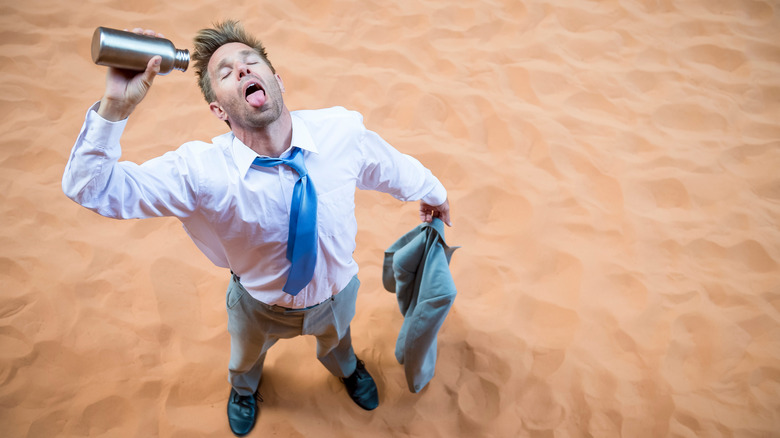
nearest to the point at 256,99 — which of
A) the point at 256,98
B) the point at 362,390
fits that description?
the point at 256,98

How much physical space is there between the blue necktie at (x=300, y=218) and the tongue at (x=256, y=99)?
16cm

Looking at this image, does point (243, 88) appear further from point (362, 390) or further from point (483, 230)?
point (483, 230)

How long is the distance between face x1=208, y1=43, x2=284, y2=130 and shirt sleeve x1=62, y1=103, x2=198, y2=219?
8.8 inches

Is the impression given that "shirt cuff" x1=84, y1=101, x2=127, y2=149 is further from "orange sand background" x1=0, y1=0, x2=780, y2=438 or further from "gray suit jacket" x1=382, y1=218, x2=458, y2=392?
"orange sand background" x1=0, y1=0, x2=780, y2=438

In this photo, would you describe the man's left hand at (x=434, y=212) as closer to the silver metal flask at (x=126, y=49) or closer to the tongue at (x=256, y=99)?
the tongue at (x=256, y=99)

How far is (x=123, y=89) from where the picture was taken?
137 centimetres

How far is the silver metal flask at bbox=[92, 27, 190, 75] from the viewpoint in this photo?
1350mm

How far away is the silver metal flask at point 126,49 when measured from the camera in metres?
1.35

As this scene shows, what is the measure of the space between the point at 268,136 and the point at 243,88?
165 millimetres

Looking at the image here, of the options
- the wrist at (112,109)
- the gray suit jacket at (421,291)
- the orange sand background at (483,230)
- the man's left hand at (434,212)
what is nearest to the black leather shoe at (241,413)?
the orange sand background at (483,230)

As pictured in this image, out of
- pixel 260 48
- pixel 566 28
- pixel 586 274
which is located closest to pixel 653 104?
pixel 566 28

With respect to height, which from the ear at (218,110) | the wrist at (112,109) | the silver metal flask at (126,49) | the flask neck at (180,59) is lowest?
the ear at (218,110)

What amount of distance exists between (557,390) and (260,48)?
6.69 feet

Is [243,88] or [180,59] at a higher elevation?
[180,59]
